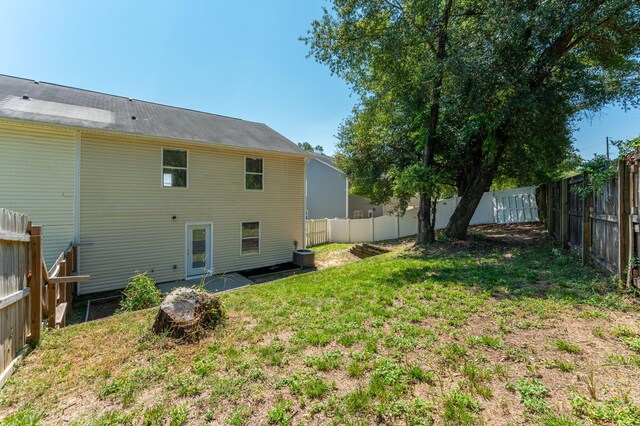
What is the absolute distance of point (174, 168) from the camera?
373 inches

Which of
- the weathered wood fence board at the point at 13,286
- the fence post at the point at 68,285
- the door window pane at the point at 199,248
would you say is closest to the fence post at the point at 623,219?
the weathered wood fence board at the point at 13,286

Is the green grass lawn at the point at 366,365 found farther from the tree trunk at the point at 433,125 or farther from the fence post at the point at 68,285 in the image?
the tree trunk at the point at 433,125

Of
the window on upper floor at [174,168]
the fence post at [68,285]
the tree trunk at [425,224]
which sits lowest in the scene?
the fence post at [68,285]

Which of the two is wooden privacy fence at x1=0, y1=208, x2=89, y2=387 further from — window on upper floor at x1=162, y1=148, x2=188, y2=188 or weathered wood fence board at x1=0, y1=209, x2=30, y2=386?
window on upper floor at x1=162, y1=148, x2=188, y2=188

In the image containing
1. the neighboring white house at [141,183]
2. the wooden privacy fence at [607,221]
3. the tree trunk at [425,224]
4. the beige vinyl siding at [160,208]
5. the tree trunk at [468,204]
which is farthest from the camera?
the tree trunk at [425,224]

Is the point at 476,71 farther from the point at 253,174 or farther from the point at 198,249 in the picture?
the point at 198,249

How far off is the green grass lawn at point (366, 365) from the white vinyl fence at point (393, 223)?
37.0 ft

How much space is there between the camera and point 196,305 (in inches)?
150

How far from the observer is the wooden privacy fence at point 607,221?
3916mm

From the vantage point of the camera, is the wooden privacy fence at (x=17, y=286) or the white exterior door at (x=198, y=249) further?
the white exterior door at (x=198, y=249)

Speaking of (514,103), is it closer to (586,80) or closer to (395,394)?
(586,80)

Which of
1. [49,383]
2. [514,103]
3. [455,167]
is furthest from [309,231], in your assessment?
[49,383]

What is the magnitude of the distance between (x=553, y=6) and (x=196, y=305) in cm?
1007

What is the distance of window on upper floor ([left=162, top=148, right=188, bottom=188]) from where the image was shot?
9.31 m
